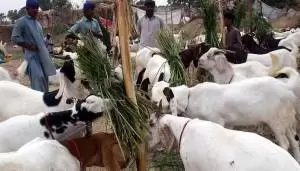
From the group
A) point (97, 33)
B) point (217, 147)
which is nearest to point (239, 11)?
point (97, 33)

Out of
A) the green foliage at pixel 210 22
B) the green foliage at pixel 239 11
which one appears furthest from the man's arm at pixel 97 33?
the green foliage at pixel 239 11

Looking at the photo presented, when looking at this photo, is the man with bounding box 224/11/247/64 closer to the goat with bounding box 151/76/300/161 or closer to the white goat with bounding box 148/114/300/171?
the goat with bounding box 151/76/300/161

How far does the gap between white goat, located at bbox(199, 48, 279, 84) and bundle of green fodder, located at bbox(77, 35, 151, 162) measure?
2797mm

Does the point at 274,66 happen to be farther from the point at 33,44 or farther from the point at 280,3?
the point at 280,3

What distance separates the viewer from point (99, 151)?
4734 millimetres

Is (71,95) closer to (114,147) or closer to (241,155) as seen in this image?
(114,147)

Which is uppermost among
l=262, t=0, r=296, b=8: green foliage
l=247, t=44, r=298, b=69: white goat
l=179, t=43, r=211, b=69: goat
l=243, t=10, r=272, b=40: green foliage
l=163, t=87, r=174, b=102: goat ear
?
l=163, t=87, r=174, b=102: goat ear

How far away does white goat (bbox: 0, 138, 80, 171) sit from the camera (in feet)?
13.2

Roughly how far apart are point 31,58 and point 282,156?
4338mm

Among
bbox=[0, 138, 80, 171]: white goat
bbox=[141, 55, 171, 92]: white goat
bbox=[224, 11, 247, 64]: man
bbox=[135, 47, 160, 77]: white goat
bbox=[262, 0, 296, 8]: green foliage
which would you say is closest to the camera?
bbox=[0, 138, 80, 171]: white goat

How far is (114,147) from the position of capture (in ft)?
15.5

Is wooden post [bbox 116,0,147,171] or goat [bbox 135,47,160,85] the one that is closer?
wooden post [bbox 116,0,147,171]

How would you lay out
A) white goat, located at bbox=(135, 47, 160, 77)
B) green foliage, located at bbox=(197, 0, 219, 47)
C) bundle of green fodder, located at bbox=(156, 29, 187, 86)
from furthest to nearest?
1. white goat, located at bbox=(135, 47, 160, 77)
2. green foliage, located at bbox=(197, 0, 219, 47)
3. bundle of green fodder, located at bbox=(156, 29, 187, 86)

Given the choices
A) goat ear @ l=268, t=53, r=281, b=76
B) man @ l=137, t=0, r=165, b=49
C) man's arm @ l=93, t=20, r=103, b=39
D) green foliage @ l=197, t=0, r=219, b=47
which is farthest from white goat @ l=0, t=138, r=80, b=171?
man @ l=137, t=0, r=165, b=49
